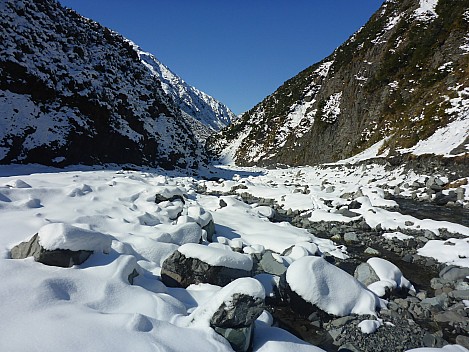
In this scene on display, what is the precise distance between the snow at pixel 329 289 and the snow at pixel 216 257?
1017 millimetres

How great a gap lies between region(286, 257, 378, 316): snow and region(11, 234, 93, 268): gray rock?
4005mm

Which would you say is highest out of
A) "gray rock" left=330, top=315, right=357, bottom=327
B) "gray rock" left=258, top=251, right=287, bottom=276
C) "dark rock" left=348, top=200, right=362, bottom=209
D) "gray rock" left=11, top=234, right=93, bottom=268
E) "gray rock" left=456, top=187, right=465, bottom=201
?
"gray rock" left=456, top=187, right=465, bottom=201

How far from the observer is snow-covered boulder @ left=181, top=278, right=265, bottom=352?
391 cm

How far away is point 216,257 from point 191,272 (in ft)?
1.87

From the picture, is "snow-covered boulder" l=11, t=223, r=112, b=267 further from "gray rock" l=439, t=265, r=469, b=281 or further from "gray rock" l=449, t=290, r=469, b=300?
"gray rock" l=439, t=265, r=469, b=281

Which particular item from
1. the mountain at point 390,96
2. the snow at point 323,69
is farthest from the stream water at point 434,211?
the snow at point 323,69

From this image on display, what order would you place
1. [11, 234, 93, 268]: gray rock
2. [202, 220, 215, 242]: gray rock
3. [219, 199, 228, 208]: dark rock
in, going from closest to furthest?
[11, 234, 93, 268]: gray rock → [202, 220, 215, 242]: gray rock → [219, 199, 228, 208]: dark rock

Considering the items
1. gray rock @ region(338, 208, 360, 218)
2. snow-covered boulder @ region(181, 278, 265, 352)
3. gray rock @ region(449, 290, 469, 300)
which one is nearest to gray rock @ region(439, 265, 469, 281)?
gray rock @ region(449, 290, 469, 300)

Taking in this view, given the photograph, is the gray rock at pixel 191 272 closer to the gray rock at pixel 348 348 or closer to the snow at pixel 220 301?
the snow at pixel 220 301

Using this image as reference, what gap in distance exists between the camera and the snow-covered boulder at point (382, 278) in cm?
645

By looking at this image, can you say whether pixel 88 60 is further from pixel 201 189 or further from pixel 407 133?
pixel 407 133

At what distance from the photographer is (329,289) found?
19.2 feet

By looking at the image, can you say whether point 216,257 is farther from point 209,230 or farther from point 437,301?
point 437,301

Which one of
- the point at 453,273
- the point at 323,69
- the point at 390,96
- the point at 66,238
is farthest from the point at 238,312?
the point at 323,69
